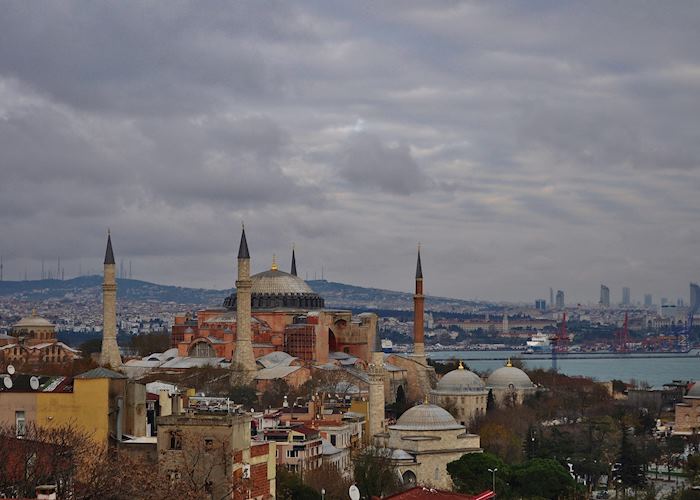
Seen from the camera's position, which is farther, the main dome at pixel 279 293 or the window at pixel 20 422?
the main dome at pixel 279 293

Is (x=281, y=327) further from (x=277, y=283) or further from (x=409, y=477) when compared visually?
(x=409, y=477)

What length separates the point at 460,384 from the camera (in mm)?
60188

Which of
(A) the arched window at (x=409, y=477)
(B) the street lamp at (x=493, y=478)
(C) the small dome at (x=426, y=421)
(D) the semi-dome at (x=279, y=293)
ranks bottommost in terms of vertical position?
(A) the arched window at (x=409, y=477)

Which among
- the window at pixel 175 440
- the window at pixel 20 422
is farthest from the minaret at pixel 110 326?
the window at pixel 175 440

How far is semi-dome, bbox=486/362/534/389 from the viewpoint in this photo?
66688 mm

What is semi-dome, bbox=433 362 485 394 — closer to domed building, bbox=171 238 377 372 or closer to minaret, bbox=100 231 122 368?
domed building, bbox=171 238 377 372

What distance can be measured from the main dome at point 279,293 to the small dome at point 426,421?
23.1 meters

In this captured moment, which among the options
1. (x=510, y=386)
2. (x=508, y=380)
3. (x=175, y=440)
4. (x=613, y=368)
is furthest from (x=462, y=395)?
(x=613, y=368)

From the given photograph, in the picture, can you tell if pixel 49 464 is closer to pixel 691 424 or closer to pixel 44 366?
pixel 44 366

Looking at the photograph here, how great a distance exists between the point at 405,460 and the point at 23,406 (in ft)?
64.6

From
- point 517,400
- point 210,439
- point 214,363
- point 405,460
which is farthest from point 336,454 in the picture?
point 517,400

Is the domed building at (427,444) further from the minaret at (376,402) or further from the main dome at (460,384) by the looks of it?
the main dome at (460,384)

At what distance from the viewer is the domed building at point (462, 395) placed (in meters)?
58.8

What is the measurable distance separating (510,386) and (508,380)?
0.44 metres
